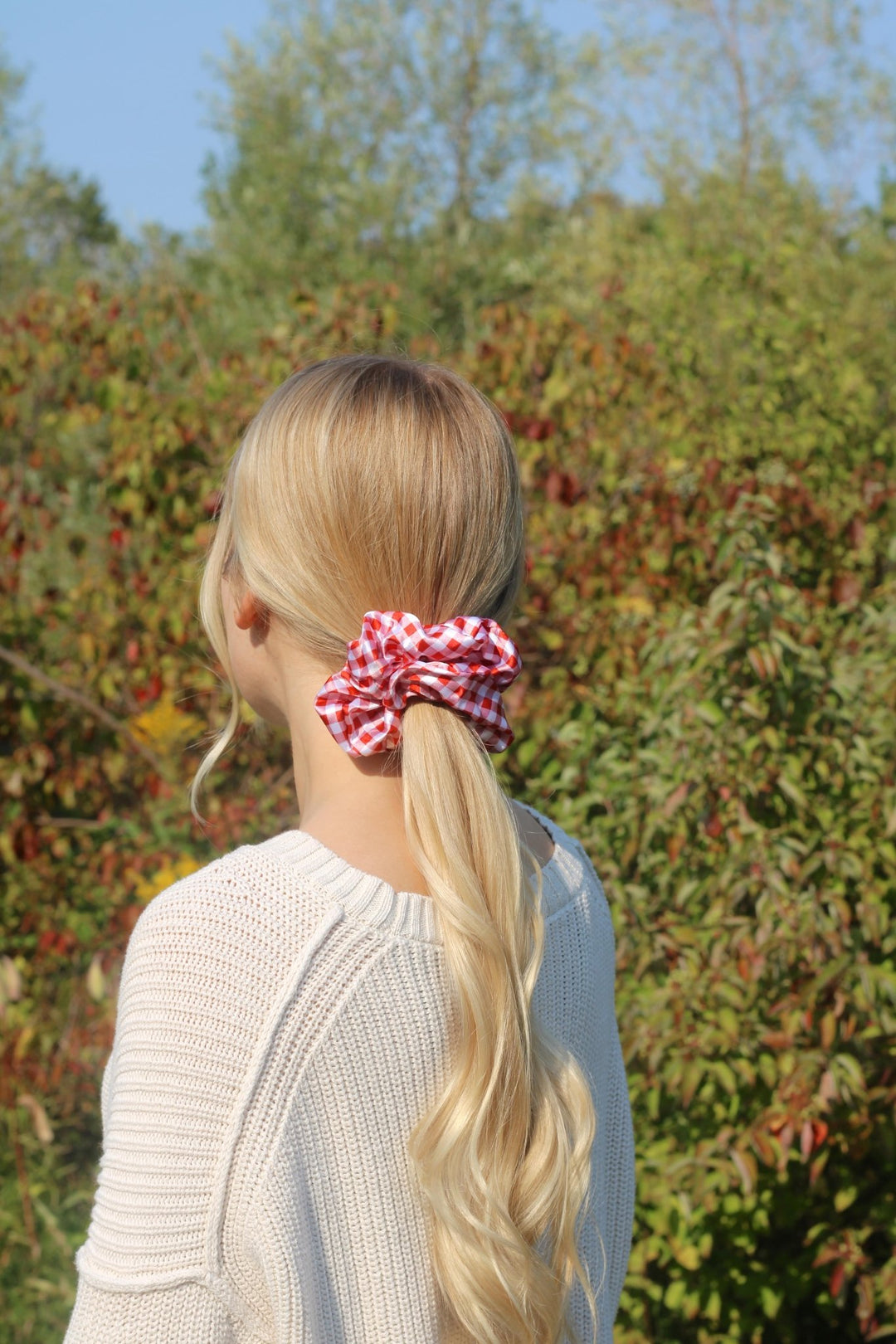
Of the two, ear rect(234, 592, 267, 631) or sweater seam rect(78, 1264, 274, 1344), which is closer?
sweater seam rect(78, 1264, 274, 1344)

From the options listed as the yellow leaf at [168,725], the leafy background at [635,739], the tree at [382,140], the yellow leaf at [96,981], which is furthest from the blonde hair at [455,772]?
the tree at [382,140]

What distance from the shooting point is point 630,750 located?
8.71 feet

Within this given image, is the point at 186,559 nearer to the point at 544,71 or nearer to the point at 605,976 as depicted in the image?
the point at 605,976

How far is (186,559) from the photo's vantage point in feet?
12.0

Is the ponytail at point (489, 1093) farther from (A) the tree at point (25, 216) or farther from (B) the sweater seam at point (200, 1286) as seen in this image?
(A) the tree at point (25, 216)

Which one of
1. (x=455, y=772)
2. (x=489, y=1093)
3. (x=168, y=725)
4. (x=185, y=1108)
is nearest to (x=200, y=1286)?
(x=185, y=1108)

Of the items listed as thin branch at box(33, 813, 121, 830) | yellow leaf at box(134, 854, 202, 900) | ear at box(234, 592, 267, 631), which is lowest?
thin branch at box(33, 813, 121, 830)

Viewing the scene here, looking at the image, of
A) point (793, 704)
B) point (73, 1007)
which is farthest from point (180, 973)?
point (73, 1007)

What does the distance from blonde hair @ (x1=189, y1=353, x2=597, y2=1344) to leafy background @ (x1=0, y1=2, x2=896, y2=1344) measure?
1.03 m

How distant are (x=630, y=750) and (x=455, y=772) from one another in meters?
1.53

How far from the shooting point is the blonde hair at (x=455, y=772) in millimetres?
1112

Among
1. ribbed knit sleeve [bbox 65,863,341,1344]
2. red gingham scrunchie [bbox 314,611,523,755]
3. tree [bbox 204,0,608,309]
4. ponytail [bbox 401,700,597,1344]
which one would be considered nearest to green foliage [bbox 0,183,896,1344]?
ponytail [bbox 401,700,597,1344]

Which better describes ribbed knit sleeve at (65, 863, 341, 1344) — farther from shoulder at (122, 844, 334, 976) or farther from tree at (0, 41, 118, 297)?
tree at (0, 41, 118, 297)

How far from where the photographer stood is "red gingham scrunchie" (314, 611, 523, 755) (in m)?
1.15
